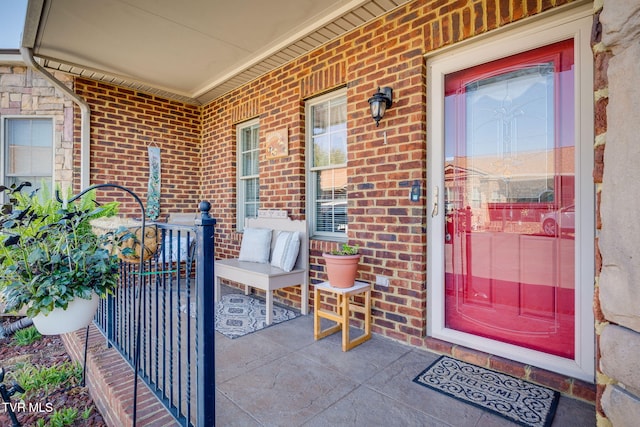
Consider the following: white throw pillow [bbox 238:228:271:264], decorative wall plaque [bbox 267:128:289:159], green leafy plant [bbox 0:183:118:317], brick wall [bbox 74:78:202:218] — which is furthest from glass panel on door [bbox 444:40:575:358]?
brick wall [bbox 74:78:202:218]

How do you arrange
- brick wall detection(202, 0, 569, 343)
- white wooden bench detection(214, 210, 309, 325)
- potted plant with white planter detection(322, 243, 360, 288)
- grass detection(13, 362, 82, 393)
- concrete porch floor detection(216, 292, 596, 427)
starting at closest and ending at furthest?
concrete porch floor detection(216, 292, 596, 427) < grass detection(13, 362, 82, 393) < brick wall detection(202, 0, 569, 343) < potted plant with white planter detection(322, 243, 360, 288) < white wooden bench detection(214, 210, 309, 325)

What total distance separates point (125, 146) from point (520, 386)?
5000 millimetres

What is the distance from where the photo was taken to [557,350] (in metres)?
1.99

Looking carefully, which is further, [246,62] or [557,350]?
[246,62]

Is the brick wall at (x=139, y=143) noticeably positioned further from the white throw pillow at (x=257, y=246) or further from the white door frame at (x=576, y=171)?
the white door frame at (x=576, y=171)

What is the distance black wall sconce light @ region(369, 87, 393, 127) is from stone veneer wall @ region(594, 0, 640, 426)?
5.65 feet

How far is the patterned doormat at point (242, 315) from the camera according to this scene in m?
2.85

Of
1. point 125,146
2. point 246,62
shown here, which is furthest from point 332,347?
point 125,146

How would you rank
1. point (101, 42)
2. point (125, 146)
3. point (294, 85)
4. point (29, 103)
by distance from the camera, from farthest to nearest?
point (125, 146), point (29, 103), point (294, 85), point (101, 42)

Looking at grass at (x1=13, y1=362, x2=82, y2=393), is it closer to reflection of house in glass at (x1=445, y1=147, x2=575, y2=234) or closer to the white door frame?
the white door frame

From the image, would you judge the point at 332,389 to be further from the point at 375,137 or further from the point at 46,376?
the point at 46,376

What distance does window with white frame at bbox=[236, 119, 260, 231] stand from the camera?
170 inches

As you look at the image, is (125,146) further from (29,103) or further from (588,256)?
(588,256)

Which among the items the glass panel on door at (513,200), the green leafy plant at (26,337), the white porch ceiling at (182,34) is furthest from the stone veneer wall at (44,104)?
the glass panel on door at (513,200)
